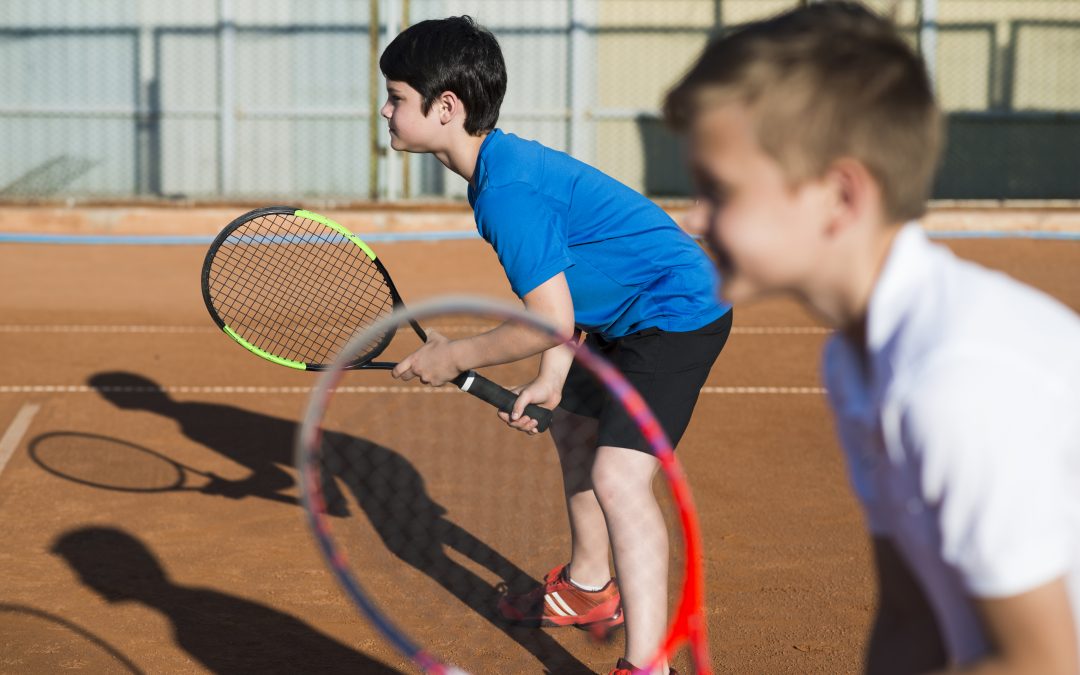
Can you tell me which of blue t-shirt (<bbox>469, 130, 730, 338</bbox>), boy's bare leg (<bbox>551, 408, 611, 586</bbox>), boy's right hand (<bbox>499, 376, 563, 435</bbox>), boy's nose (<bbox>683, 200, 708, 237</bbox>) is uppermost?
boy's nose (<bbox>683, 200, 708, 237</bbox>)

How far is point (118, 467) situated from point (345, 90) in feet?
31.9

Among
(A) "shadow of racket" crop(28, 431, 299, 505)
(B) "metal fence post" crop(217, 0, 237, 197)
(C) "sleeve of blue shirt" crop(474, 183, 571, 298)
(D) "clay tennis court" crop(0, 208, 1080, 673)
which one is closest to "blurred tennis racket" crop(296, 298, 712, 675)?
(D) "clay tennis court" crop(0, 208, 1080, 673)

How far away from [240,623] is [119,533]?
988mm

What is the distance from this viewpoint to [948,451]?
1303 millimetres

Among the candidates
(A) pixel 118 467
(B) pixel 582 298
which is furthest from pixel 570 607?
(A) pixel 118 467

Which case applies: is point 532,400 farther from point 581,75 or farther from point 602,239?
point 581,75

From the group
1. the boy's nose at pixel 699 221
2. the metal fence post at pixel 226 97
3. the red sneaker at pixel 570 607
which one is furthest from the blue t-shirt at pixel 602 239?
the metal fence post at pixel 226 97

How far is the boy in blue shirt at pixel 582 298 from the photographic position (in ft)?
10.6

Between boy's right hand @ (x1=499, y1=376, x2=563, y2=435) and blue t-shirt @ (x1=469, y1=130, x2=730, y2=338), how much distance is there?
22cm

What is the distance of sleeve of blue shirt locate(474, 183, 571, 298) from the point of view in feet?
10.5

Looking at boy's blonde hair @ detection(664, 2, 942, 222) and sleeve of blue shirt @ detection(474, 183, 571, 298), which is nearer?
boy's blonde hair @ detection(664, 2, 942, 222)

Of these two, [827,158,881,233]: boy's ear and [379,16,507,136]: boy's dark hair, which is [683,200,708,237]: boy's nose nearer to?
[827,158,881,233]: boy's ear

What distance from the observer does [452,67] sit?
3.61 meters

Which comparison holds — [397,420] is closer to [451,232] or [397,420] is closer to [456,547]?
[456,547]
